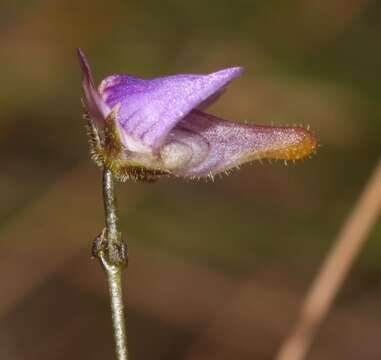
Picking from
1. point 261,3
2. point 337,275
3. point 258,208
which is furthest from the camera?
point 261,3

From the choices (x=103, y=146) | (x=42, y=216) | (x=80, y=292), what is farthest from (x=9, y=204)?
(x=103, y=146)

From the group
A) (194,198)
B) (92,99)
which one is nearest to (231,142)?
(92,99)

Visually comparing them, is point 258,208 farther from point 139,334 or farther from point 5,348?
point 5,348

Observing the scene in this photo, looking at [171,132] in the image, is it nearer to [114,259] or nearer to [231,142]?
[231,142]

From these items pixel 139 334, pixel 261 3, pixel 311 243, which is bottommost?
pixel 139 334

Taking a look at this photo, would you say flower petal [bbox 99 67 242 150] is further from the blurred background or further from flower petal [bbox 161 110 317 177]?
the blurred background

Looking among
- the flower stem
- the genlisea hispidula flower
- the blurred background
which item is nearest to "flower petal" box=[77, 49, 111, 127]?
the genlisea hispidula flower
